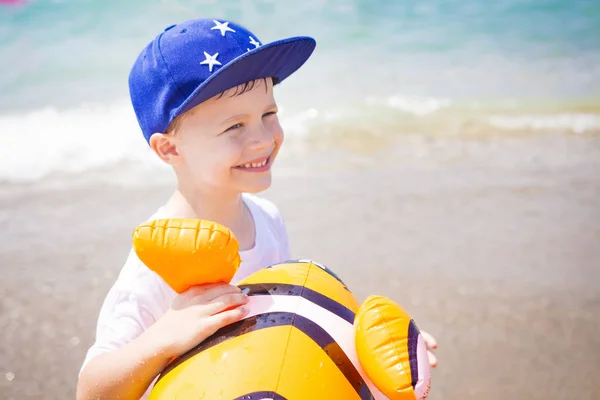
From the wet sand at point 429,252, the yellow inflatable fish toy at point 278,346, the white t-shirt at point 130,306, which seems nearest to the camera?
the yellow inflatable fish toy at point 278,346

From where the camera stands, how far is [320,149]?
6.42m

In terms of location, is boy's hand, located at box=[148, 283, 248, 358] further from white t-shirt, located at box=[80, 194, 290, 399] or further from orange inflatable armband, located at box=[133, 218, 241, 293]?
white t-shirt, located at box=[80, 194, 290, 399]

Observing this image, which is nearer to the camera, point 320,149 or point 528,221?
point 528,221

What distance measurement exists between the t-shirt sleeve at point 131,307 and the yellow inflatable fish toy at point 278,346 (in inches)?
10.5

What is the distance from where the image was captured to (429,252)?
4.20 metres

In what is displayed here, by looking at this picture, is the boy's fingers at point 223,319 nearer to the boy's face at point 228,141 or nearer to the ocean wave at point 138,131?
the boy's face at point 228,141

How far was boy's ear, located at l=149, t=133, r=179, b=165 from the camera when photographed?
2.16m

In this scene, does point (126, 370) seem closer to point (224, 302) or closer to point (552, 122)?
point (224, 302)

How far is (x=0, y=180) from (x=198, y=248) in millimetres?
4852

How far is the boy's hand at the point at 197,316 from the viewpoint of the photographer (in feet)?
5.56

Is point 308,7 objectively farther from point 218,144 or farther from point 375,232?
point 218,144

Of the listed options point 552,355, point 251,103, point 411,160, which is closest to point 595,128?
point 411,160

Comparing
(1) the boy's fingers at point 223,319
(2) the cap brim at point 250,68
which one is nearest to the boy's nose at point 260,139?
(2) the cap brim at point 250,68

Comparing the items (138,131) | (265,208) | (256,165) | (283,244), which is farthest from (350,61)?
(256,165)
